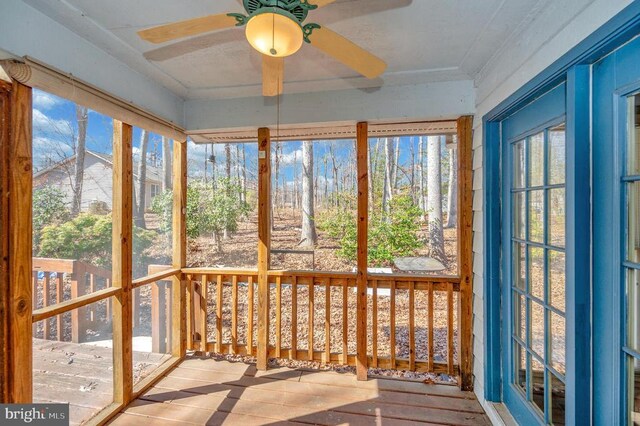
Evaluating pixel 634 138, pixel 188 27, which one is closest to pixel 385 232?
pixel 634 138

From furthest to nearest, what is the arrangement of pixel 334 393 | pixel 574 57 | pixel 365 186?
pixel 365 186
pixel 334 393
pixel 574 57

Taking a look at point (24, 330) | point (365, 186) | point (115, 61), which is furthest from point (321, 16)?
point (24, 330)

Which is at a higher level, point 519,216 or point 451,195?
point 451,195

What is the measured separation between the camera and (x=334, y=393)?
2.27 meters

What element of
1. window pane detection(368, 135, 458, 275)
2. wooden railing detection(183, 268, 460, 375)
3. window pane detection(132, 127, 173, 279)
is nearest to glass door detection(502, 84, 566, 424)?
wooden railing detection(183, 268, 460, 375)

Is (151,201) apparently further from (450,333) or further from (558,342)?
(558,342)

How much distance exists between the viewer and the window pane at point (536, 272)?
1.54m

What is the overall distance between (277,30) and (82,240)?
6.36 feet

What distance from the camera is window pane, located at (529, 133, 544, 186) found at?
60.7 inches

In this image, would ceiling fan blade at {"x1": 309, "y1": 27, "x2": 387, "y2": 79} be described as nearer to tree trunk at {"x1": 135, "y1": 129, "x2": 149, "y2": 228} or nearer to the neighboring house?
the neighboring house

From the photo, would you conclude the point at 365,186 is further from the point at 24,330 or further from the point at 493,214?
the point at 24,330

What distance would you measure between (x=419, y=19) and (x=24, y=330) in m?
2.70

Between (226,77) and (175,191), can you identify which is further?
(175,191)

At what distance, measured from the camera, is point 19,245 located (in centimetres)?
146
